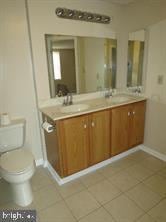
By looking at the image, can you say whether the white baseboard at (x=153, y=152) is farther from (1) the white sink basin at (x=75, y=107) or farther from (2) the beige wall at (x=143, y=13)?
(2) the beige wall at (x=143, y=13)

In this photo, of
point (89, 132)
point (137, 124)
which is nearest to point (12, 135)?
point (89, 132)

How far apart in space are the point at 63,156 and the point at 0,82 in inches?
44.5

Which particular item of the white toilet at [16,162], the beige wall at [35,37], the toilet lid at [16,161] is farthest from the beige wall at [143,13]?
the toilet lid at [16,161]

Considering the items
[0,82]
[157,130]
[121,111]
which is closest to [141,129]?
[157,130]

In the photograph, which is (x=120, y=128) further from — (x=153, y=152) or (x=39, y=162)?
(x=39, y=162)

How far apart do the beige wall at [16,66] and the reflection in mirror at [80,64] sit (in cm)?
28

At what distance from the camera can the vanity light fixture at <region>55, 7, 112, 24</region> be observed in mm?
2040

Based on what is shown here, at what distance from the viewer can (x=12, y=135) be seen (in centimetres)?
192

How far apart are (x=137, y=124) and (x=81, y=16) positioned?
1.72 metres

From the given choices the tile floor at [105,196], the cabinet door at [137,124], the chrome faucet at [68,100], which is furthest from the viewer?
the cabinet door at [137,124]

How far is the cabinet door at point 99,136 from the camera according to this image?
205cm

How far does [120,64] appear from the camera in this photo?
2791 millimetres

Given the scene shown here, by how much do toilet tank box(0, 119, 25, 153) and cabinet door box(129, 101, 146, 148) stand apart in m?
1.53

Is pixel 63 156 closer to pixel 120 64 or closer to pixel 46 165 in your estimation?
pixel 46 165
